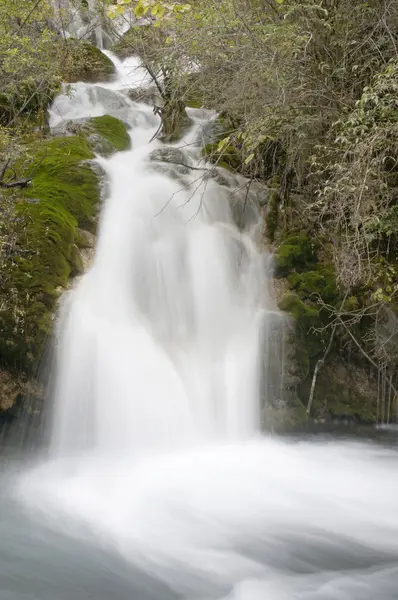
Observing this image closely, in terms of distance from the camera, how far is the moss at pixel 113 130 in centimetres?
968

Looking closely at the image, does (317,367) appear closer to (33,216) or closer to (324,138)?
(324,138)

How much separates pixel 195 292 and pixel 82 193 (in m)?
2.39

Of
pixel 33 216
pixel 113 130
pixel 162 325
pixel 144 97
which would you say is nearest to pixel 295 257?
pixel 162 325

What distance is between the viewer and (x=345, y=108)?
5.32 m

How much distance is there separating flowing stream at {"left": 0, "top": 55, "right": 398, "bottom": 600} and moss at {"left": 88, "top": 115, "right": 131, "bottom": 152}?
1.44 m

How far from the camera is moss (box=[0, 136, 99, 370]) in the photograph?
4.96 metres

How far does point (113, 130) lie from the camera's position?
1016cm

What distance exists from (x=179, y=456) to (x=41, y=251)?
2.80 m

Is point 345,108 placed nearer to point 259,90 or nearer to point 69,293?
point 259,90

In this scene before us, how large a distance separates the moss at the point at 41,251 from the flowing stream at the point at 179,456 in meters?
0.27

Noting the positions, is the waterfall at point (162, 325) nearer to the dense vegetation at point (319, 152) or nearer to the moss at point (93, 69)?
the dense vegetation at point (319, 152)

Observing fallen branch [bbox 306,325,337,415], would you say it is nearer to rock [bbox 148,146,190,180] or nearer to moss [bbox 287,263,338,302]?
moss [bbox 287,263,338,302]

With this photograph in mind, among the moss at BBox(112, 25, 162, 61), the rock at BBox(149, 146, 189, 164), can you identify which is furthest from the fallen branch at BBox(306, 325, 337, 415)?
the moss at BBox(112, 25, 162, 61)

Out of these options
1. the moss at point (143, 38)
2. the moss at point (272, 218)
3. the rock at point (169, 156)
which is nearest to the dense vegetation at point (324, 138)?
the moss at point (272, 218)
